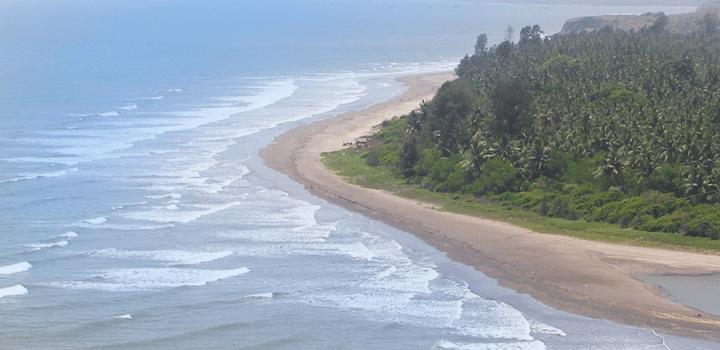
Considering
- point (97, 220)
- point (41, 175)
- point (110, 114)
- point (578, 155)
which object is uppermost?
point (110, 114)

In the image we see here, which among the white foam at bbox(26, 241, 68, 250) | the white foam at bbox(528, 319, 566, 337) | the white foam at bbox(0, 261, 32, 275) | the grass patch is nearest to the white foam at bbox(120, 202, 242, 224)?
the white foam at bbox(26, 241, 68, 250)

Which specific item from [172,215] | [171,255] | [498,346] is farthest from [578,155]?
[171,255]

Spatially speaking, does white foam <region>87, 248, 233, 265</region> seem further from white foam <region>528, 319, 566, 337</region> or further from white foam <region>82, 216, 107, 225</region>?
white foam <region>528, 319, 566, 337</region>

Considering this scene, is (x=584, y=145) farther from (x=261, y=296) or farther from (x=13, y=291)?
(x=13, y=291)

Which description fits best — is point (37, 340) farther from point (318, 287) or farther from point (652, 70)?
point (652, 70)

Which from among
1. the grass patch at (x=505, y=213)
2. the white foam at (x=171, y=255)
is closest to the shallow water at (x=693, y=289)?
the grass patch at (x=505, y=213)

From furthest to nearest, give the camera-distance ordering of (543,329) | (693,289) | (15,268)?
(15,268) < (693,289) < (543,329)

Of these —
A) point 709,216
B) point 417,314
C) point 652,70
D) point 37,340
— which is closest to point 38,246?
point 37,340
